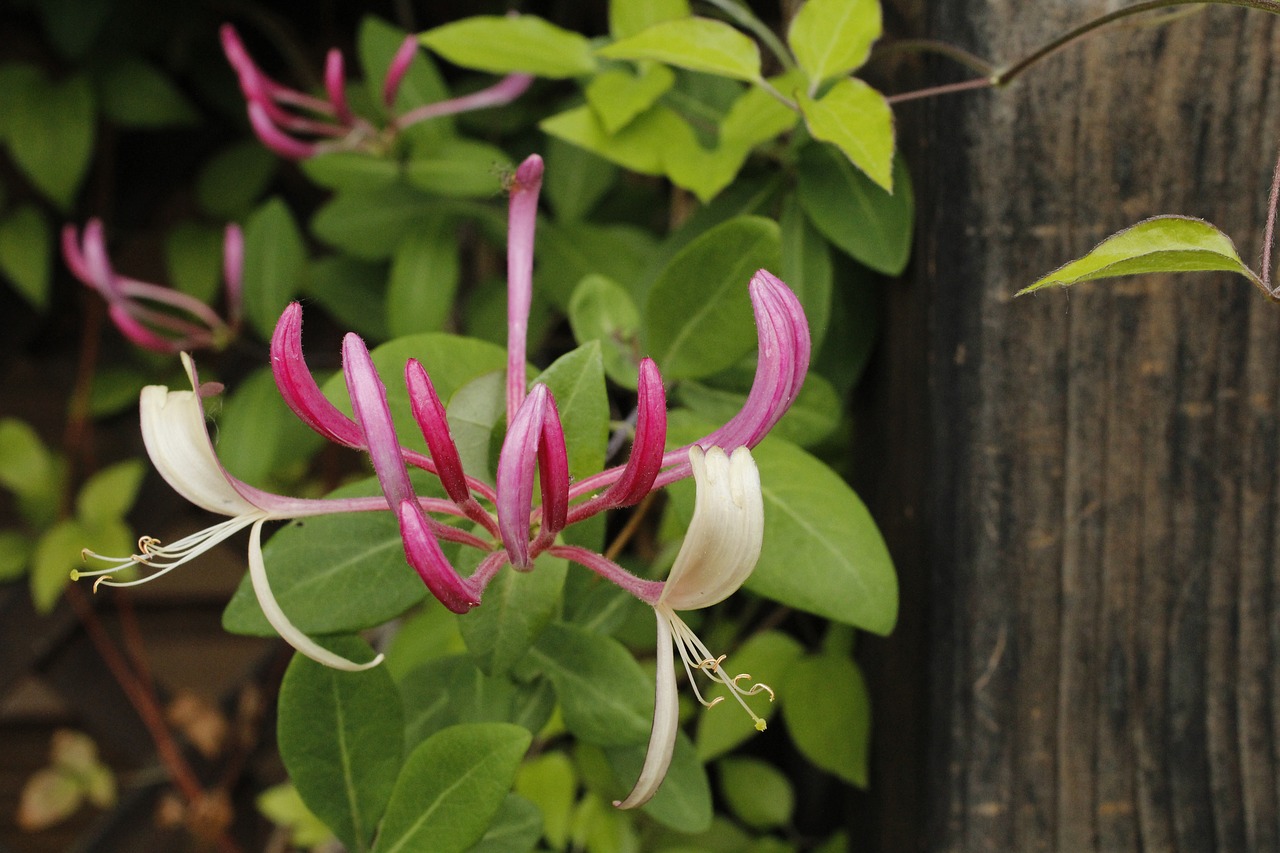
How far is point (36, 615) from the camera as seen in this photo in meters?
1.23

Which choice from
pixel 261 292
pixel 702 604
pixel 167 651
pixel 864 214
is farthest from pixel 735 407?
pixel 167 651

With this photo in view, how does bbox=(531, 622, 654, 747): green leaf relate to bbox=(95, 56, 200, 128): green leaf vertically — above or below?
below

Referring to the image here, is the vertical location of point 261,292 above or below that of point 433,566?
above

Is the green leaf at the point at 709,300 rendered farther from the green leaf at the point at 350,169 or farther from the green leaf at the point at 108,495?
the green leaf at the point at 108,495

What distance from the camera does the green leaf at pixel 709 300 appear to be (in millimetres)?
506

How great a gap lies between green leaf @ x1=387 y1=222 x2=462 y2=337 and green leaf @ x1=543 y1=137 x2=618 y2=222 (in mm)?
99

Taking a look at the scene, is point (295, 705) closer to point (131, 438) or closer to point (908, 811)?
point (908, 811)

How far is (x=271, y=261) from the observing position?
85cm

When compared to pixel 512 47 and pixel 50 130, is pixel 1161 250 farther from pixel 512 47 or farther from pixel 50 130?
pixel 50 130

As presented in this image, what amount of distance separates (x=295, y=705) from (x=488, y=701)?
0.11 m

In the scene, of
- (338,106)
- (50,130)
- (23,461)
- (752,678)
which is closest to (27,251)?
(50,130)

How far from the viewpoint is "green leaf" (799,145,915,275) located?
22.4 inches

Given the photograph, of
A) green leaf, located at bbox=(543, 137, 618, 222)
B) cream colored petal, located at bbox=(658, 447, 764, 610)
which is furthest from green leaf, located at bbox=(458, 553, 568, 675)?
green leaf, located at bbox=(543, 137, 618, 222)

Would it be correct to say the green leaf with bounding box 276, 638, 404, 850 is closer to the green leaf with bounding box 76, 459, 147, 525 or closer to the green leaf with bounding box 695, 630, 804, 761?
the green leaf with bounding box 695, 630, 804, 761
